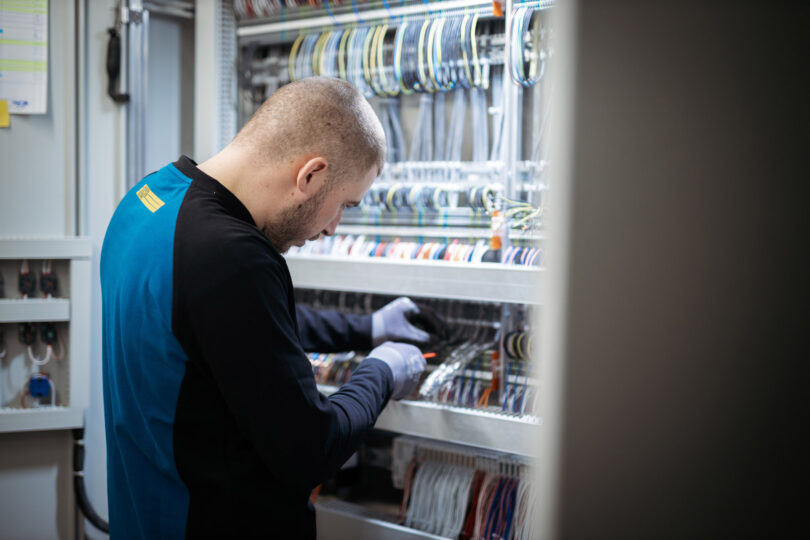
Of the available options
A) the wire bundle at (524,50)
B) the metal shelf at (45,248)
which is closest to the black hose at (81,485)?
the metal shelf at (45,248)

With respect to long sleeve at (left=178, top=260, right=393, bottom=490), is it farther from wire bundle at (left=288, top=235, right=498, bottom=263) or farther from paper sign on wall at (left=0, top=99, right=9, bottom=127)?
paper sign on wall at (left=0, top=99, right=9, bottom=127)

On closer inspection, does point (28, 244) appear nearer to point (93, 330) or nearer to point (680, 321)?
point (93, 330)

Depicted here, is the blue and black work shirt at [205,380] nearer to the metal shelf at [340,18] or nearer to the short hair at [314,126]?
the short hair at [314,126]

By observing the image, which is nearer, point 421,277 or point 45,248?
point 421,277

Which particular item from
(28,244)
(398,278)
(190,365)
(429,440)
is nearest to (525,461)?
(429,440)

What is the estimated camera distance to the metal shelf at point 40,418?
5.93 feet

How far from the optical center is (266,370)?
93 cm

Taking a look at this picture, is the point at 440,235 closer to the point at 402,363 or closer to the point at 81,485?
the point at 402,363

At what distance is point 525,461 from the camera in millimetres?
1706

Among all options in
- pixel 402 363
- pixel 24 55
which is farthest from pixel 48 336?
pixel 402 363

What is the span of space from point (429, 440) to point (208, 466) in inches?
38.5

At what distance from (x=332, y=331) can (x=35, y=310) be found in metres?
0.93

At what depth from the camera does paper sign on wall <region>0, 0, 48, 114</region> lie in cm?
182

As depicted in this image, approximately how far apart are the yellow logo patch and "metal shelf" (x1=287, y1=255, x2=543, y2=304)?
64cm
